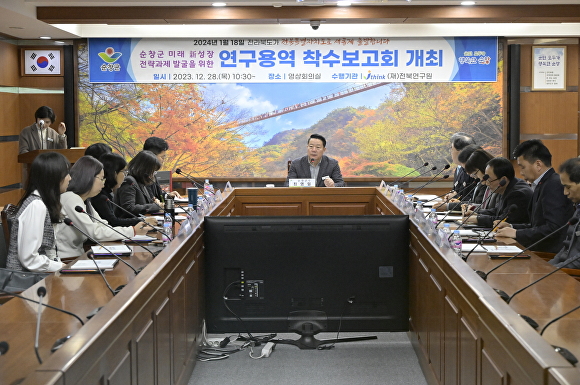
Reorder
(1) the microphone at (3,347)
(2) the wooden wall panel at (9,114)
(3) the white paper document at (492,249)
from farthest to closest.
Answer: (2) the wooden wall panel at (9,114) → (3) the white paper document at (492,249) → (1) the microphone at (3,347)

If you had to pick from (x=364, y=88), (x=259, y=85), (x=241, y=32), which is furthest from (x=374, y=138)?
(x=241, y=32)

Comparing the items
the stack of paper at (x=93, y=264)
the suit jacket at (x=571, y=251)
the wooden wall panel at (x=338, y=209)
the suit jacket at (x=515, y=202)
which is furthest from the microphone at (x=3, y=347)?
the wooden wall panel at (x=338, y=209)

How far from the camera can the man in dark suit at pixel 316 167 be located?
20.0ft

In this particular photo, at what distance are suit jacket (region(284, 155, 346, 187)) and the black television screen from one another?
2.97m

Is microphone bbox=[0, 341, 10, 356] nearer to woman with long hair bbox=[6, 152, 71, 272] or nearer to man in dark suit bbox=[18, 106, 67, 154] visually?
woman with long hair bbox=[6, 152, 71, 272]

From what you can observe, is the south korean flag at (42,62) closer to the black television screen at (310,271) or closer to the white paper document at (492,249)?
the black television screen at (310,271)

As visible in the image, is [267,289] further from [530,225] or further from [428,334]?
[530,225]

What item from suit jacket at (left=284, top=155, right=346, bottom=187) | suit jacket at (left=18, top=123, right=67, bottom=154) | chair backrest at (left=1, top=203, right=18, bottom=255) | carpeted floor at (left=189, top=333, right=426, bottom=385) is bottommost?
carpeted floor at (left=189, top=333, right=426, bottom=385)

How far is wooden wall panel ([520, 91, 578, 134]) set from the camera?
794 cm

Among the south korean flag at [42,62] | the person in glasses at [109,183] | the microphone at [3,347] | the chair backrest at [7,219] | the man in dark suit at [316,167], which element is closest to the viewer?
the microphone at [3,347]

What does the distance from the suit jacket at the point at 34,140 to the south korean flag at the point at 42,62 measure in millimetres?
759

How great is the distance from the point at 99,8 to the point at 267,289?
4.53m

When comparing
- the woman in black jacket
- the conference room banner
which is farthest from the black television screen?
the conference room banner

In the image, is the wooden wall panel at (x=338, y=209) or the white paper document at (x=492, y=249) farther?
the wooden wall panel at (x=338, y=209)
